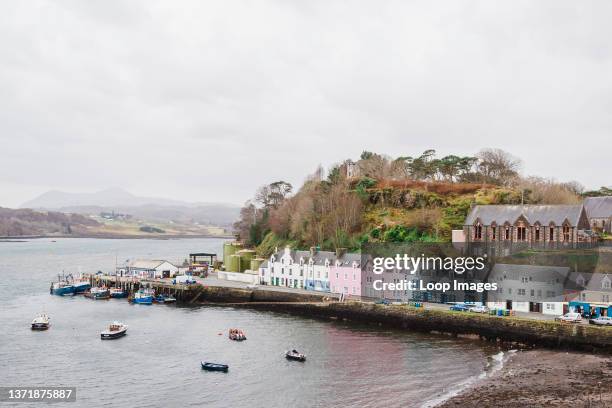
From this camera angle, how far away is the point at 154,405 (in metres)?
31.5

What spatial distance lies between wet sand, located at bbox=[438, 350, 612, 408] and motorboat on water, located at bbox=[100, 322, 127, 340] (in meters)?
28.2

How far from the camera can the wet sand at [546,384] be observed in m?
31.0

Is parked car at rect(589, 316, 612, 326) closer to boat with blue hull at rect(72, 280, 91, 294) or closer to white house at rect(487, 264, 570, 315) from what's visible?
white house at rect(487, 264, 570, 315)

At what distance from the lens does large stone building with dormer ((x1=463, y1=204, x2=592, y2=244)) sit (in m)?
61.4

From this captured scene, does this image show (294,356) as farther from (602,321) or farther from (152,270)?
(152,270)

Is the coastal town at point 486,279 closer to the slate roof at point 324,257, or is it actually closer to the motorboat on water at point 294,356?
the slate roof at point 324,257

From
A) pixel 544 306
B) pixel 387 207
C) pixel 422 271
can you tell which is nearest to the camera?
pixel 544 306

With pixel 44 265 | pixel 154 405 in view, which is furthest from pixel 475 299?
pixel 44 265

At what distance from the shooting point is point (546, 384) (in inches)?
1348

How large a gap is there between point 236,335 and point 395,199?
44009mm

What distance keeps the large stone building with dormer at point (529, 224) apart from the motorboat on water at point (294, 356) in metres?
33.3

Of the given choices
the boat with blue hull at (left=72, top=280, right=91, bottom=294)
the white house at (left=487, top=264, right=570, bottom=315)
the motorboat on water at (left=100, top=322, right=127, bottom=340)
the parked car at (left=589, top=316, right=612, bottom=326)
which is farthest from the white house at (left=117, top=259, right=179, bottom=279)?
the parked car at (left=589, top=316, right=612, bottom=326)

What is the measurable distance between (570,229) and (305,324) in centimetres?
3016

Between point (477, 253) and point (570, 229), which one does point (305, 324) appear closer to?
point (477, 253)
